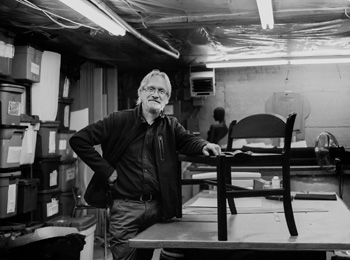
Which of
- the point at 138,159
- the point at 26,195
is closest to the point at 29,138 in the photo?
the point at 26,195

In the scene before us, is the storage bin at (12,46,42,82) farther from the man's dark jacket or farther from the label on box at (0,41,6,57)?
the man's dark jacket

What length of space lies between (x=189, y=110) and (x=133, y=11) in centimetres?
460

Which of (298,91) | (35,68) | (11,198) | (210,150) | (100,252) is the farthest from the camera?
(298,91)

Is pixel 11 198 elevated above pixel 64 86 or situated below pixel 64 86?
below

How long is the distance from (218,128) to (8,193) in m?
4.18

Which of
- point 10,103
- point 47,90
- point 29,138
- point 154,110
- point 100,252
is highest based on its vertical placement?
point 47,90

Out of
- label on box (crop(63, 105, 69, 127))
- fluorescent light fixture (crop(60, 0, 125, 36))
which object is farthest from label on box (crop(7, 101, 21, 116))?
label on box (crop(63, 105, 69, 127))

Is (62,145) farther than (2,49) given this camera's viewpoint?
Yes

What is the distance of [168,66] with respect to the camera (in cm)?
819

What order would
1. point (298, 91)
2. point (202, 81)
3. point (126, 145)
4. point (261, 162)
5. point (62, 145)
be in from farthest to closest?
point (298, 91)
point (202, 81)
point (62, 145)
point (126, 145)
point (261, 162)

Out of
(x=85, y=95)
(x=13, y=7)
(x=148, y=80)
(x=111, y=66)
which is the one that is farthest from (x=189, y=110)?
(x=148, y=80)

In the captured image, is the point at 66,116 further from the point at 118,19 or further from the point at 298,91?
the point at 298,91

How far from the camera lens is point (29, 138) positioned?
487cm

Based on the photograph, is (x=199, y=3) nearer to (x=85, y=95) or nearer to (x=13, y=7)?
(x=13, y=7)
